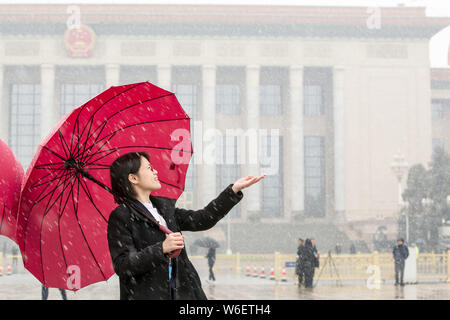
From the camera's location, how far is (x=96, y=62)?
59.3 meters

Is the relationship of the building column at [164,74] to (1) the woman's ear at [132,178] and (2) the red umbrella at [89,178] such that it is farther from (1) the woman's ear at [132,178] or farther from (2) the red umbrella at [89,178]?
(1) the woman's ear at [132,178]

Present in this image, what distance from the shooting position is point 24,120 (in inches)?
2483

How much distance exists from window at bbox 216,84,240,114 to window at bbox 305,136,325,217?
→ 22.3 feet

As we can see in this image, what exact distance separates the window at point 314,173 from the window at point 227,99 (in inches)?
268

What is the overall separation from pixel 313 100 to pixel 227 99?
24.6ft

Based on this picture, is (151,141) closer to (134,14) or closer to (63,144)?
(63,144)

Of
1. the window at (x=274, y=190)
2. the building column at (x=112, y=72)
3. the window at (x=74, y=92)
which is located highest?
the building column at (x=112, y=72)

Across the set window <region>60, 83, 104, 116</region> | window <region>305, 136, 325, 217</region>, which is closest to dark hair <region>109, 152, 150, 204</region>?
window <region>305, 136, 325, 217</region>

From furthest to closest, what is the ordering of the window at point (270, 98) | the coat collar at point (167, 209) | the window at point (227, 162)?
the window at point (270, 98) < the window at point (227, 162) < the coat collar at point (167, 209)

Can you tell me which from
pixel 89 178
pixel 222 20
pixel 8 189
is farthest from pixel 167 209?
pixel 222 20

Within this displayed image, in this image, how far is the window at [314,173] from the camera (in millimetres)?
62759

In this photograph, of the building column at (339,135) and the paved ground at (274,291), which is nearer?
the paved ground at (274,291)

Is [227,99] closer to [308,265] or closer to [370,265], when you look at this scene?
[370,265]

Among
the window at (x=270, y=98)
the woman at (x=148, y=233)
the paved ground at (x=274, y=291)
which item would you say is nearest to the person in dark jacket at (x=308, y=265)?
the paved ground at (x=274, y=291)
